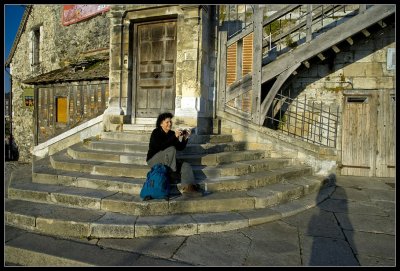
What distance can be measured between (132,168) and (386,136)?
259 inches

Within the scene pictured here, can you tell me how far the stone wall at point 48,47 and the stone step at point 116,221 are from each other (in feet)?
31.6

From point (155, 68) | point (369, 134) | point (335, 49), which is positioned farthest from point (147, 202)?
point (369, 134)

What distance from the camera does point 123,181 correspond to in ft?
12.9

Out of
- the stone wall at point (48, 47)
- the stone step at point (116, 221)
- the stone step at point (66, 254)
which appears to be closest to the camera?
the stone step at point (66, 254)

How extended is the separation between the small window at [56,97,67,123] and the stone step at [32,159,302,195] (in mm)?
5773

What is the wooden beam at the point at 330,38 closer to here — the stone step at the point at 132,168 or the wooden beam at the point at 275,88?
the wooden beam at the point at 275,88

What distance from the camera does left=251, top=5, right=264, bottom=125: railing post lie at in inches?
242

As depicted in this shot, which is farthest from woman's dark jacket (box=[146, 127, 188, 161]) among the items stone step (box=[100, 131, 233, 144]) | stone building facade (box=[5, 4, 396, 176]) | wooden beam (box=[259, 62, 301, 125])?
wooden beam (box=[259, 62, 301, 125])

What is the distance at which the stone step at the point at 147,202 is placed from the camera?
11.2ft

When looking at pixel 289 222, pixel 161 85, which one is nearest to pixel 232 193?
pixel 289 222

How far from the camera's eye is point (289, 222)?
3463mm

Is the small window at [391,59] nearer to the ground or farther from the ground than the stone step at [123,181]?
farther from the ground

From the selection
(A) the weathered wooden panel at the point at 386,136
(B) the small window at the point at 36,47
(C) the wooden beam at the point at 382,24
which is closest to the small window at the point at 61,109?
(B) the small window at the point at 36,47

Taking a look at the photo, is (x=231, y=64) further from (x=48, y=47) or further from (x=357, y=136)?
(x=48, y=47)
